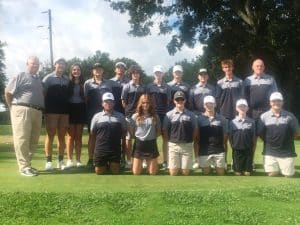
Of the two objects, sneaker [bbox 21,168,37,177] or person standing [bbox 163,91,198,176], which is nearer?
sneaker [bbox 21,168,37,177]

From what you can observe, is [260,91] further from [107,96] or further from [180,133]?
[107,96]

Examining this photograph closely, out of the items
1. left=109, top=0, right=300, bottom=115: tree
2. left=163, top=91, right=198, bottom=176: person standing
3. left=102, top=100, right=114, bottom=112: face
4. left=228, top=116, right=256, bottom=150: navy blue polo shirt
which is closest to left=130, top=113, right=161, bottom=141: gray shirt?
left=163, top=91, right=198, bottom=176: person standing

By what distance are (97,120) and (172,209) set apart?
3415 millimetres

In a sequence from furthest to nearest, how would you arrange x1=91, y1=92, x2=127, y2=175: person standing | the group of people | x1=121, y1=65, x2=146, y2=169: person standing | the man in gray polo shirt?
x1=121, y1=65, x2=146, y2=169: person standing < x1=91, y1=92, x2=127, y2=175: person standing < the group of people < the man in gray polo shirt

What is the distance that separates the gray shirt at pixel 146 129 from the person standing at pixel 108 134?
225 millimetres

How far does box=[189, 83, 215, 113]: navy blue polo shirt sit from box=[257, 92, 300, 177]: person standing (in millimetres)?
1052

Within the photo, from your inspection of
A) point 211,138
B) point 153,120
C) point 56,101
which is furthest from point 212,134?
point 56,101

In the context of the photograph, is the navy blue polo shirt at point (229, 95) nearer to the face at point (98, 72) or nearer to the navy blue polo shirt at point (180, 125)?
the navy blue polo shirt at point (180, 125)

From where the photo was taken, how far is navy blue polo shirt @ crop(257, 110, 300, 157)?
9.12 m

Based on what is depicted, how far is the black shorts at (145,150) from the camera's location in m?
9.06

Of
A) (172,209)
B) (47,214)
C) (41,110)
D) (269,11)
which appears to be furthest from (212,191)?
(269,11)

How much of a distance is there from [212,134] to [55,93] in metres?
2.81

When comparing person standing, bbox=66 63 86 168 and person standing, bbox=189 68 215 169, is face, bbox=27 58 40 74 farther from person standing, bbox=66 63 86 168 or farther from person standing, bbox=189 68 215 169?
person standing, bbox=189 68 215 169

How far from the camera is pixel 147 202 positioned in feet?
21.0
